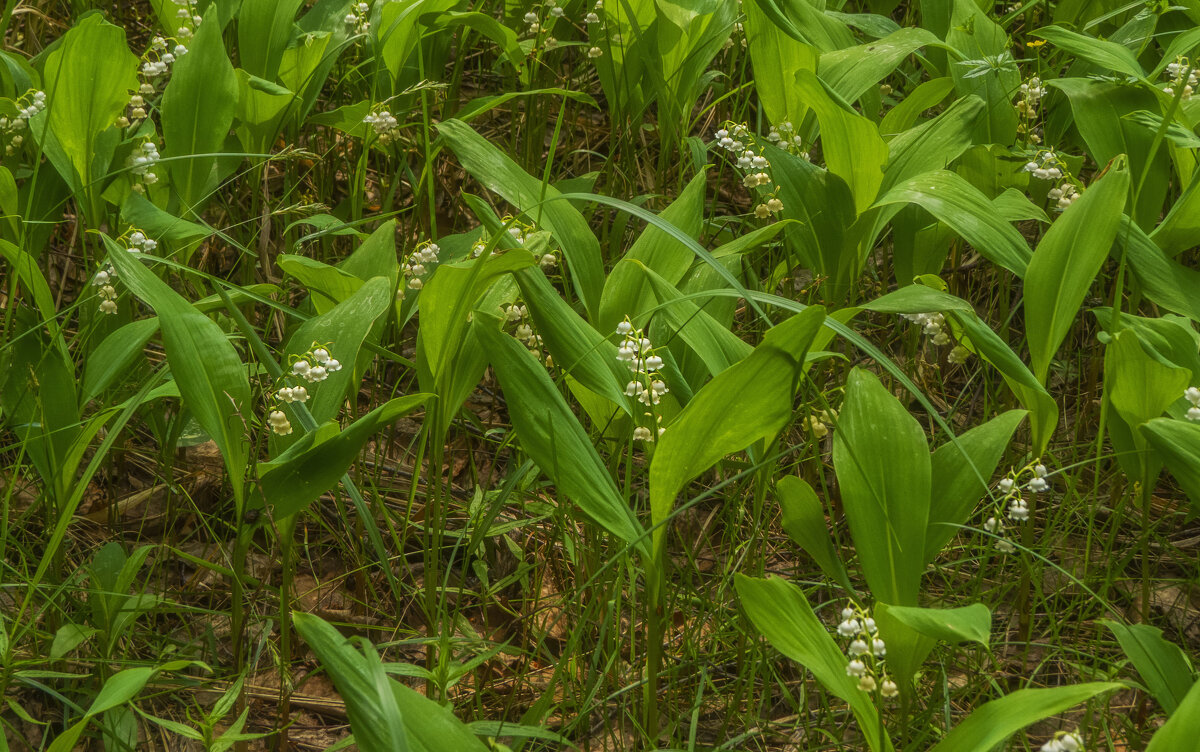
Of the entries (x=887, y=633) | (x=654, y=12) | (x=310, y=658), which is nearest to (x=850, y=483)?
(x=887, y=633)

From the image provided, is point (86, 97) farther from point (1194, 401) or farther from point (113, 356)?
point (1194, 401)

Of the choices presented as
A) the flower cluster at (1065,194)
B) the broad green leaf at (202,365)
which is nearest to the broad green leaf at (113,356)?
the broad green leaf at (202,365)

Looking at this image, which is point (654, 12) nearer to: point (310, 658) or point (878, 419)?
point (878, 419)

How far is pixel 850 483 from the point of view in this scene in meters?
1.40

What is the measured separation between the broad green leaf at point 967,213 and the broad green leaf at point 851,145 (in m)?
0.10

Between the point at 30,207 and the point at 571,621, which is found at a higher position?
the point at 30,207

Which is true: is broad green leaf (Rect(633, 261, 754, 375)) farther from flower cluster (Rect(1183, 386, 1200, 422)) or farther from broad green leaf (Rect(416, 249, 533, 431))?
flower cluster (Rect(1183, 386, 1200, 422))

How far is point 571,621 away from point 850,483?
0.62 m

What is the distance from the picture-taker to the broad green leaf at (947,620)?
1.15 metres

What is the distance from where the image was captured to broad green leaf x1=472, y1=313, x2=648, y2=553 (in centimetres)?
141

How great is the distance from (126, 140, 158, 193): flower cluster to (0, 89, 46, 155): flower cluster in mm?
178

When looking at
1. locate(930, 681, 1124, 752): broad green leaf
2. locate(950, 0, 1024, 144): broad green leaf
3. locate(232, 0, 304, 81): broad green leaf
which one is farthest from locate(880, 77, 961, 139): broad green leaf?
locate(930, 681, 1124, 752): broad green leaf

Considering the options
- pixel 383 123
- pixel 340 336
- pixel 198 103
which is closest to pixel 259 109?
pixel 198 103

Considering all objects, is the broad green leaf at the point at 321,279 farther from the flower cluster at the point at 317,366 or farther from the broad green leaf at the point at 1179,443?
the broad green leaf at the point at 1179,443
